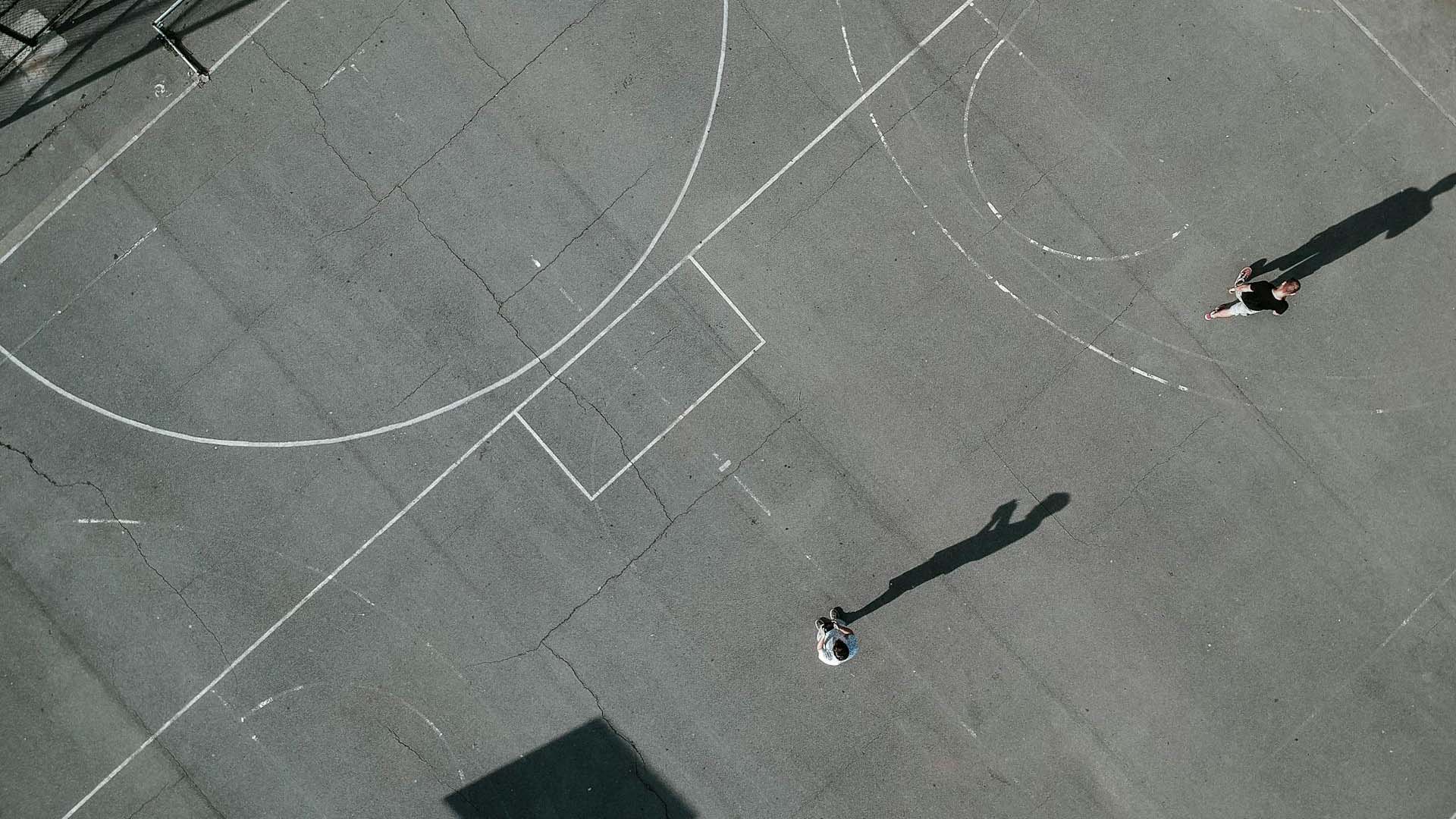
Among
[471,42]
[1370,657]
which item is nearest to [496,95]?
[471,42]

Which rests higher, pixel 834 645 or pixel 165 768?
pixel 165 768

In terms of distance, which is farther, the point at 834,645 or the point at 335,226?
the point at 335,226

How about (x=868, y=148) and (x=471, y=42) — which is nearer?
(x=868, y=148)

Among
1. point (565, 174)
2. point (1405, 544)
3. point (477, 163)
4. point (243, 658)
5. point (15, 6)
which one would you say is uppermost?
point (15, 6)

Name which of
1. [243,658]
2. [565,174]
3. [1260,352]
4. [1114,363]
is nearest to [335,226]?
[565,174]

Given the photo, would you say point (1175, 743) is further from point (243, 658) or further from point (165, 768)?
point (165, 768)

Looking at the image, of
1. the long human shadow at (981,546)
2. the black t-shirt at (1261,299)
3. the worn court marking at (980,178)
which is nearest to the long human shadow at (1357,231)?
the black t-shirt at (1261,299)

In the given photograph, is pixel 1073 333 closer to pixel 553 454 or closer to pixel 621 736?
pixel 553 454
